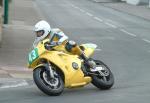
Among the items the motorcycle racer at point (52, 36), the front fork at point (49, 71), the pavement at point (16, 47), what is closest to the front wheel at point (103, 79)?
the motorcycle racer at point (52, 36)

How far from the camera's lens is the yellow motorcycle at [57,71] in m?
11.4

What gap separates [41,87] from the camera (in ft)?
37.1

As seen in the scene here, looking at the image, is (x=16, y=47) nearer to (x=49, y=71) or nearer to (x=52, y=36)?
(x=52, y=36)

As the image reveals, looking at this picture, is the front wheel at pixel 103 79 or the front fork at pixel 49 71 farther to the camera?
the front wheel at pixel 103 79

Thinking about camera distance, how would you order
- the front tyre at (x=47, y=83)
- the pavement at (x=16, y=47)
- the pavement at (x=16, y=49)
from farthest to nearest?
the pavement at (x=16, y=47) < the pavement at (x=16, y=49) < the front tyre at (x=47, y=83)

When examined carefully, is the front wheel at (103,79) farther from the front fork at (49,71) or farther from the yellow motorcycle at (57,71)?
the front fork at (49,71)

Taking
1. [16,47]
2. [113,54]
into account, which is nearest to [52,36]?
[113,54]

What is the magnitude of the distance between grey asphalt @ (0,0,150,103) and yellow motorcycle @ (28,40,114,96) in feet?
0.63

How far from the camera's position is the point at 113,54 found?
19531 millimetres

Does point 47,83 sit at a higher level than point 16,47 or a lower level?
higher

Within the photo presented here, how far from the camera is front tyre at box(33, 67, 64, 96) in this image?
37.1 ft

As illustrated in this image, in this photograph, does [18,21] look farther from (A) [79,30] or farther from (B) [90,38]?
(B) [90,38]

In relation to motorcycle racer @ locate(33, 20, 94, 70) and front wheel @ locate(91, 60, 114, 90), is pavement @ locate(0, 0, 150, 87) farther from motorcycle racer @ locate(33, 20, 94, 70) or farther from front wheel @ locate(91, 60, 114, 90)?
front wheel @ locate(91, 60, 114, 90)

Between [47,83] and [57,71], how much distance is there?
1.32 feet
